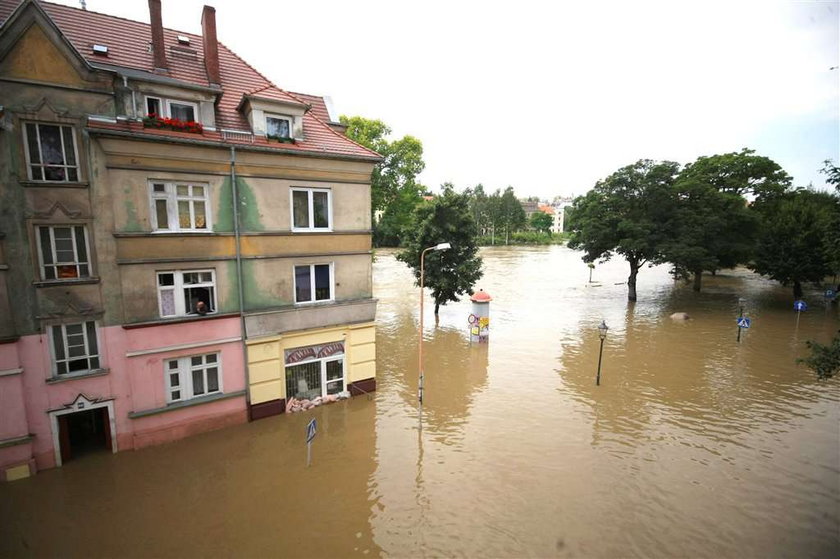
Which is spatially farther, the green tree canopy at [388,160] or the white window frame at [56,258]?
the green tree canopy at [388,160]

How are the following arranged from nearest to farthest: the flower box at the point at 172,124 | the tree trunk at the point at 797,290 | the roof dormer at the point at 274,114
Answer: the flower box at the point at 172,124
the roof dormer at the point at 274,114
the tree trunk at the point at 797,290

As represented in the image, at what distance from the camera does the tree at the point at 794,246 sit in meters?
32.5

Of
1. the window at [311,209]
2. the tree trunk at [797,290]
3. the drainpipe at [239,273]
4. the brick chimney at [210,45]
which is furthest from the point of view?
the tree trunk at [797,290]

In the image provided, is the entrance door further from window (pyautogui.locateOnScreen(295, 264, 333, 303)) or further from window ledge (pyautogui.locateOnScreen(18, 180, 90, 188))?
window (pyautogui.locateOnScreen(295, 264, 333, 303))

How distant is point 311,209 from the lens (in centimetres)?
1433

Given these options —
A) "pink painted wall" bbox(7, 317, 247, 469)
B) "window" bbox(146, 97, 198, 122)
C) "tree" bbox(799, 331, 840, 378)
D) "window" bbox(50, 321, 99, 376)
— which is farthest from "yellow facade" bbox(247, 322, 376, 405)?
"tree" bbox(799, 331, 840, 378)

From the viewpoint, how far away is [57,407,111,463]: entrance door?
11555 millimetres

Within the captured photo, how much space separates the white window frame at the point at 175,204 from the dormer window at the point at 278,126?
2827 mm

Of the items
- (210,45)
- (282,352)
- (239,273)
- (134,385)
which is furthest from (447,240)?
(134,385)

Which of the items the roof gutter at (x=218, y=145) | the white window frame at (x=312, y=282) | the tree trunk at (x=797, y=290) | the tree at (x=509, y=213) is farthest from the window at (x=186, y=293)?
the tree at (x=509, y=213)

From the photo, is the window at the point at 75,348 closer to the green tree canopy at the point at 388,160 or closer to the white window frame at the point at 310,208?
the white window frame at the point at 310,208

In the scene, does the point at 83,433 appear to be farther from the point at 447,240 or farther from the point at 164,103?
the point at 447,240

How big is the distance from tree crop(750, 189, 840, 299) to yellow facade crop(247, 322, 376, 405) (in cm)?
3687

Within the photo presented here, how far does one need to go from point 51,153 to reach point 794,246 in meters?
46.7
